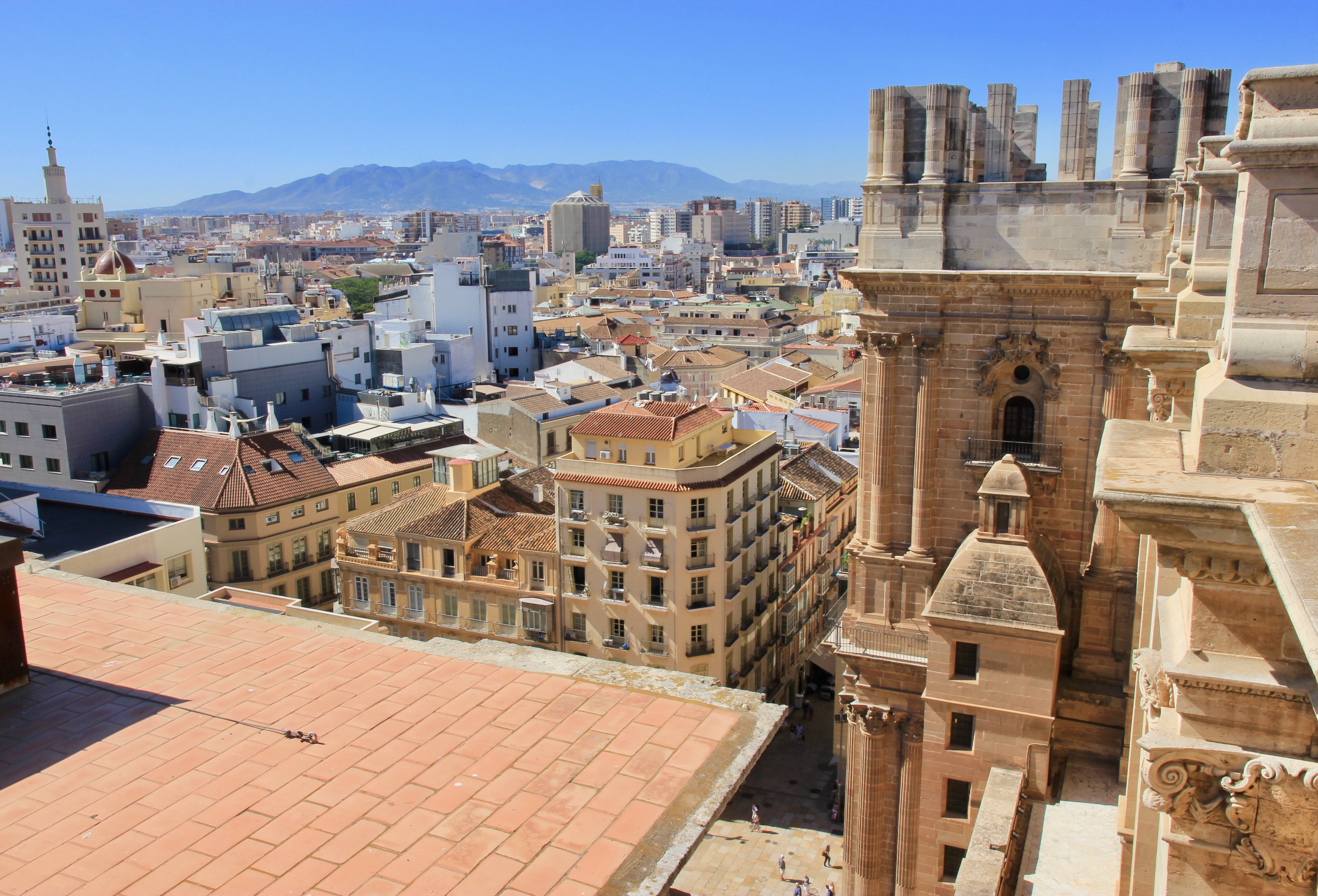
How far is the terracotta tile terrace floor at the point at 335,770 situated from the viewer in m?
9.06

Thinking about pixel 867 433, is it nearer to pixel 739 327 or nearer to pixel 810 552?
pixel 810 552

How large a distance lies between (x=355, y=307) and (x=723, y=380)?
73916mm

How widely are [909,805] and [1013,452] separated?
25.6ft

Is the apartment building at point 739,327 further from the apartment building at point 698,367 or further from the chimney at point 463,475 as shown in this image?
the chimney at point 463,475

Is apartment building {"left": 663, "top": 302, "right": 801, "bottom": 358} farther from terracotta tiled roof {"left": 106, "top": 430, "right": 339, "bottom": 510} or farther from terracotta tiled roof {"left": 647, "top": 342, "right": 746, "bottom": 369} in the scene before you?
terracotta tiled roof {"left": 106, "top": 430, "right": 339, "bottom": 510}

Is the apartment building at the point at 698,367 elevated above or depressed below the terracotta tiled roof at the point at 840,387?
below

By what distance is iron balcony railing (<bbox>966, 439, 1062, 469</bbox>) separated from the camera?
21.8 meters

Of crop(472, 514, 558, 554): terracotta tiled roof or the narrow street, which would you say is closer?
the narrow street

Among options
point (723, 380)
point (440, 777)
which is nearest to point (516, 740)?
point (440, 777)

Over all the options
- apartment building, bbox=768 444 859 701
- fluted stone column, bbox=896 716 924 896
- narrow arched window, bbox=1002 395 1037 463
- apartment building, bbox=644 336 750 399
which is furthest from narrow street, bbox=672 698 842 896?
apartment building, bbox=644 336 750 399

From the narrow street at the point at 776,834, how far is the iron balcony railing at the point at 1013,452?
14155mm

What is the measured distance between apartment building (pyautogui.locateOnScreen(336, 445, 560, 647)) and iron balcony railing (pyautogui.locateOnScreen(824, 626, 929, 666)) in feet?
65.4

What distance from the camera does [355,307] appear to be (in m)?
141

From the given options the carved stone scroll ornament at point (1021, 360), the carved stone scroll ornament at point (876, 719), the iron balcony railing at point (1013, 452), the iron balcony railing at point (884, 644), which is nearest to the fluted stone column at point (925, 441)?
the iron balcony railing at point (1013, 452)
